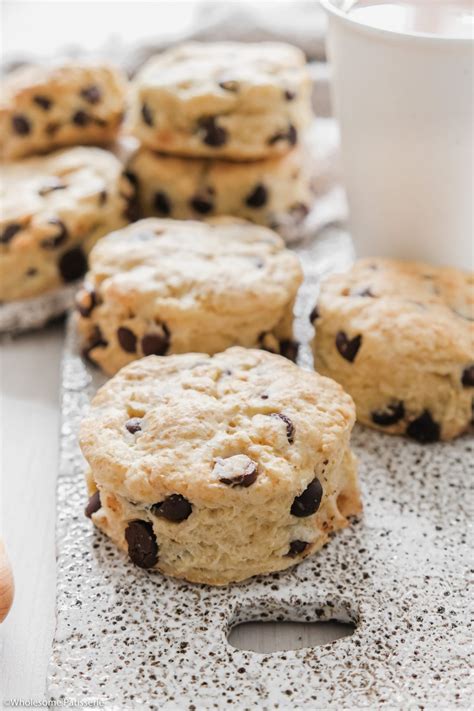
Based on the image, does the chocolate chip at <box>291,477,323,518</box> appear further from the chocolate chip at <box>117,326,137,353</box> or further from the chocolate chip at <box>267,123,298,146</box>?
the chocolate chip at <box>267,123,298,146</box>

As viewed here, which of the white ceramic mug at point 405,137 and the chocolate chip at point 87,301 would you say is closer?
the white ceramic mug at point 405,137

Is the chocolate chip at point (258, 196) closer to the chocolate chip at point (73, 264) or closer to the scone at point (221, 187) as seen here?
the scone at point (221, 187)

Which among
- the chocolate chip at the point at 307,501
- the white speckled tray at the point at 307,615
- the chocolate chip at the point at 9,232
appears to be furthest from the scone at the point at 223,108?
the chocolate chip at the point at 307,501

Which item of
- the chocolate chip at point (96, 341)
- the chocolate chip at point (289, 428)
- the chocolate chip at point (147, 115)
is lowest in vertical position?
the chocolate chip at point (96, 341)

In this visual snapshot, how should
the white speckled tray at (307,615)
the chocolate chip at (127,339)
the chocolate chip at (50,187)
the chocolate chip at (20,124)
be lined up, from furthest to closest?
1. the chocolate chip at (20,124)
2. the chocolate chip at (50,187)
3. the chocolate chip at (127,339)
4. the white speckled tray at (307,615)

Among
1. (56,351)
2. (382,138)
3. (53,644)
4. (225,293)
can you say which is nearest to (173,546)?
(53,644)

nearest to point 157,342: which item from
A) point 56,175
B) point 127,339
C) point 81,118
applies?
point 127,339

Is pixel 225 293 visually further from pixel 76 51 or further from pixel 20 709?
pixel 76 51

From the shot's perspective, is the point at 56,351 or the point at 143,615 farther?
the point at 56,351
